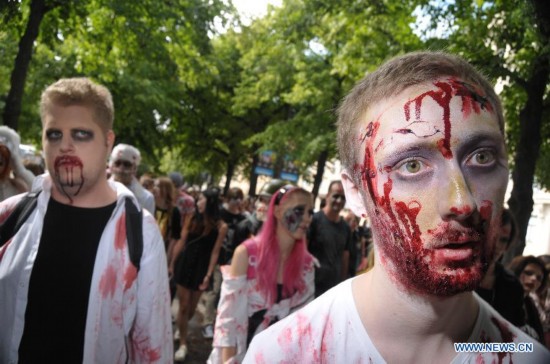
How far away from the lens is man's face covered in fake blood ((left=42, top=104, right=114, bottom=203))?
2416mm

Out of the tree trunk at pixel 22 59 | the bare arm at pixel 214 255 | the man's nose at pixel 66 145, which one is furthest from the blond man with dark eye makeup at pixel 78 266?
the tree trunk at pixel 22 59

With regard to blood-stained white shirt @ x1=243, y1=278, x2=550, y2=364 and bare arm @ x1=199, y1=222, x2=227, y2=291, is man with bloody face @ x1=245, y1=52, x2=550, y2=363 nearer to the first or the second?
blood-stained white shirt @ x1=243, y1=278, x2=550, y2=364

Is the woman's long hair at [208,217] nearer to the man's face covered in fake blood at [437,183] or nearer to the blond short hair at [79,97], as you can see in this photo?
the blond short hair at [79,97]

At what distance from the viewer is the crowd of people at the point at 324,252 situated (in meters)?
1.22

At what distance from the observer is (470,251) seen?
1.17 metres

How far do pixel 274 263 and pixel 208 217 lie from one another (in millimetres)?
2730

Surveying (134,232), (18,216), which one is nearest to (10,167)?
(18,216)

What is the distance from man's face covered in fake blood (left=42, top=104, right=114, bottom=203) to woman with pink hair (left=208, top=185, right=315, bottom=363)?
1.18 m

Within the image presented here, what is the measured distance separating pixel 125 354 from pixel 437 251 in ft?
5.73

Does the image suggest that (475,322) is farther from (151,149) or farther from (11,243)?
(151,149)

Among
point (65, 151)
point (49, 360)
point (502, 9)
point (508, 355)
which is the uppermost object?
point (502, 9)

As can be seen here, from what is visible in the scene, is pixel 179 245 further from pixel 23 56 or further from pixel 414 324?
pixel 414 324

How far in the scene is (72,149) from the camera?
7.94ft

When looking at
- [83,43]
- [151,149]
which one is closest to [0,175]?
[83,43]
